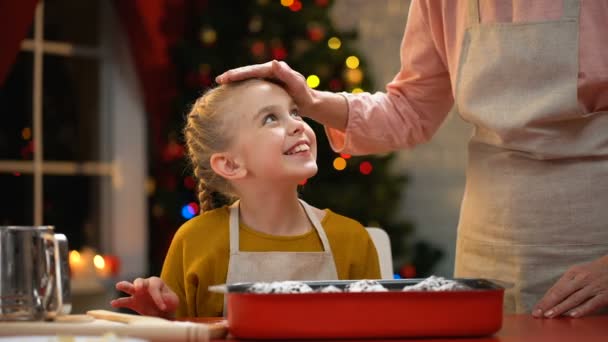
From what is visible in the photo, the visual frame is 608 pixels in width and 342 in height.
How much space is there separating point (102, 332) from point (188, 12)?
3.72 meters

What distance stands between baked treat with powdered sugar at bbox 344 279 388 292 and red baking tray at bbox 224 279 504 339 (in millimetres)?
10

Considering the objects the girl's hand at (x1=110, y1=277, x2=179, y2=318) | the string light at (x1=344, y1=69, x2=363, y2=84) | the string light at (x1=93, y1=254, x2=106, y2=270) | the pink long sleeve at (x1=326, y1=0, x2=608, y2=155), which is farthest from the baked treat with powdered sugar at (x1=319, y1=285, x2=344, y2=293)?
the string light at (x1=344, y1=69, x2=363, y2=84)

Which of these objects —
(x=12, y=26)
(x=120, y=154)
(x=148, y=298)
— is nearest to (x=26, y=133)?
(x=120, y=154)

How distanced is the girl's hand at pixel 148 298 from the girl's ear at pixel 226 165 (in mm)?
351

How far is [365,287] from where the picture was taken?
43.7 inches

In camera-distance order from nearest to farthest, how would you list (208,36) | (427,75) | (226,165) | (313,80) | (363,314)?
(363,314), (226,165), (427,75), (313,80), (208,36)

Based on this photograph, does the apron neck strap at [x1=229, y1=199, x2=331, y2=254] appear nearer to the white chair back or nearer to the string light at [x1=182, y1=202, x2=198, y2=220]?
the white chair back

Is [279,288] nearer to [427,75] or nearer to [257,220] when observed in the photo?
[257,220]

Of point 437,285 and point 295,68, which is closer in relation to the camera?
point 437,285

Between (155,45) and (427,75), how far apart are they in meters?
2.59

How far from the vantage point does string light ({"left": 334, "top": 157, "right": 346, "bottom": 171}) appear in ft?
13.9

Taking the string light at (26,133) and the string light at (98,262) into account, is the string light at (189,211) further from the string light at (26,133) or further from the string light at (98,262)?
the string light at (26,133)

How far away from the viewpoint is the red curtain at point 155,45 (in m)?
4.26

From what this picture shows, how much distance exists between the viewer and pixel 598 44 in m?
1.61
